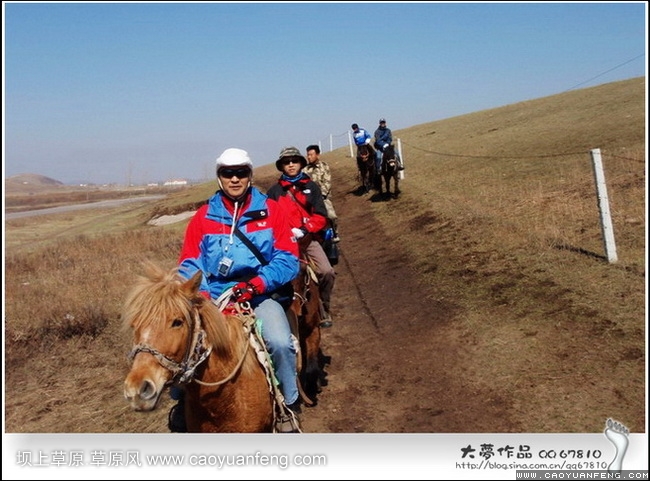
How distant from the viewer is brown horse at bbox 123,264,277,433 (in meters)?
2.96

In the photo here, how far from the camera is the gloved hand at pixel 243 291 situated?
405 cm

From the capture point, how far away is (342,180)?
29.0m

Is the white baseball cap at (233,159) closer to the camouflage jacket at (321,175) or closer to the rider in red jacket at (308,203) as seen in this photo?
the rider in red jacket at (308,203)

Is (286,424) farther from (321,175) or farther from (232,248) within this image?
(321,175)

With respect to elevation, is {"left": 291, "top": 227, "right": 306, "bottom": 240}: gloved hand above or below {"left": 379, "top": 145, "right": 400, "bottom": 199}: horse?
below

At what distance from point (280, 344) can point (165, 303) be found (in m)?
1.28

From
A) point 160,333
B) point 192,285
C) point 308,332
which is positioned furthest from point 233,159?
point 308,332

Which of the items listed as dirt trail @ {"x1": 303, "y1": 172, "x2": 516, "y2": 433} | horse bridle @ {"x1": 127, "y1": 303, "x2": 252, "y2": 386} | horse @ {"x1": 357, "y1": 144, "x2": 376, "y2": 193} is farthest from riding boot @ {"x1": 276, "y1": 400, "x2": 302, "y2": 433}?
horse @ {"x1": 357, "y1": 144, "x2": 376, "y2": 193}

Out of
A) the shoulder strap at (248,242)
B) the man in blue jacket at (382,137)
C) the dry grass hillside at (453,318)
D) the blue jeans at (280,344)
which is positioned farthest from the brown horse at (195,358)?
the man in blue jacket at (382,137)

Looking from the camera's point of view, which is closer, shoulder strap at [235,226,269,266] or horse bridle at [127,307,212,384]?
horse bridle at [127,307,212,384]

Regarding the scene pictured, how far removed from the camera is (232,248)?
4.23 meters

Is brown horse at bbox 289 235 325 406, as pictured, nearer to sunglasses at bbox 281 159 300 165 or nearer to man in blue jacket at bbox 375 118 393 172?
sunglasses at bbox 281 159 300 165

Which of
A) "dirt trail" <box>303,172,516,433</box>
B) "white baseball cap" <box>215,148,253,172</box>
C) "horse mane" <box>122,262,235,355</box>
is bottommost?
"dirt trail" <box>303,172,516,433</box>

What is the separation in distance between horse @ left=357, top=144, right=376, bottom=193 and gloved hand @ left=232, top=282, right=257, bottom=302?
62.1 ft
